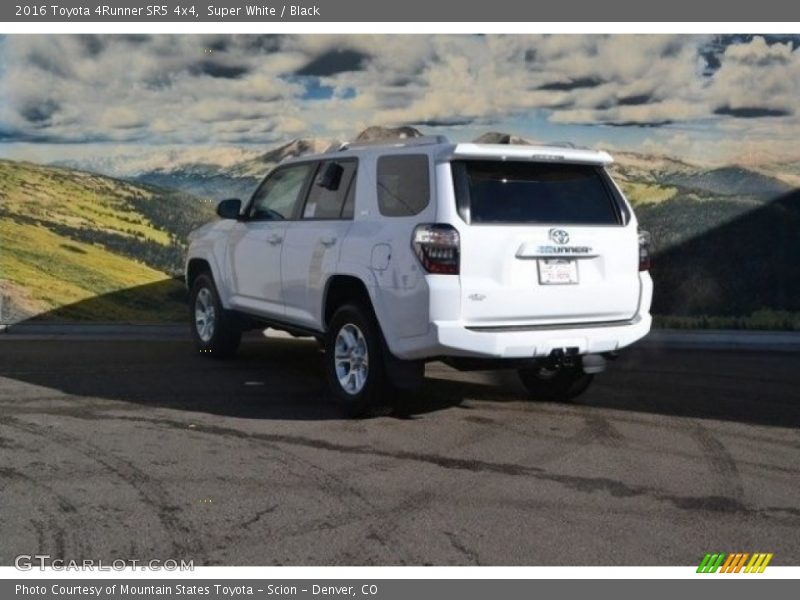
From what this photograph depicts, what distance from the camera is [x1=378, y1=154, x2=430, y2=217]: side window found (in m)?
7.18

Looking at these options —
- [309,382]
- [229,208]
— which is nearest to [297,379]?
[309,382]

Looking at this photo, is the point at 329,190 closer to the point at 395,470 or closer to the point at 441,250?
the point at 441,250

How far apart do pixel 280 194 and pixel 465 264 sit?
2862 mm

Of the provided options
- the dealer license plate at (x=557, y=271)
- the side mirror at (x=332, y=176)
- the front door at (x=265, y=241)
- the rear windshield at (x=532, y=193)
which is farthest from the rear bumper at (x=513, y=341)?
the front door at (x=265, y=241)

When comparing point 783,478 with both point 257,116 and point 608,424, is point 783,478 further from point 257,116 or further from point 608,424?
point 257,116

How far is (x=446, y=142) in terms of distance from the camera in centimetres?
724

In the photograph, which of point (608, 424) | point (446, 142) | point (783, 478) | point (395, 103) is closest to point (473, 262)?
point (446, 142)

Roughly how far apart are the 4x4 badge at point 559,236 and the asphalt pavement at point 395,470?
1.36 meters

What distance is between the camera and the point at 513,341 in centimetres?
700

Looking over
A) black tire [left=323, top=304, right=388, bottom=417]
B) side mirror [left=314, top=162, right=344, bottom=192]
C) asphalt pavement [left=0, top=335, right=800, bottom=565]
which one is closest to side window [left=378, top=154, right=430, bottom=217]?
side mirror [left=314, top=162, right=344, bottom=192]

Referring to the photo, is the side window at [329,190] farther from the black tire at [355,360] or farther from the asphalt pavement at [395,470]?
the asphalt pavement at [395,470]

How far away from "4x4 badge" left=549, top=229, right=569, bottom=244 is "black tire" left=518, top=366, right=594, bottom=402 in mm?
1379

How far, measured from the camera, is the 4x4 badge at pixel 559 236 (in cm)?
715

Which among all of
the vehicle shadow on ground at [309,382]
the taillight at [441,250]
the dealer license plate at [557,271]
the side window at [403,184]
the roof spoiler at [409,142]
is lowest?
the vehicle shadow on ground at [309,382]
